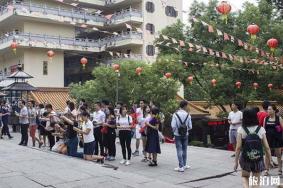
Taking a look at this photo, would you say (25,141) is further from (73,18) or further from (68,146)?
(73,18)

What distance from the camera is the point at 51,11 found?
32156 millimetres

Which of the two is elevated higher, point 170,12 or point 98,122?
point 170,12

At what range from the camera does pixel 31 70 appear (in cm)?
3275

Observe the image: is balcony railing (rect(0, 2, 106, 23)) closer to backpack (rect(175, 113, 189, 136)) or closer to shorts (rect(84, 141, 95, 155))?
shorts (rect(84, 141, 95, 155))

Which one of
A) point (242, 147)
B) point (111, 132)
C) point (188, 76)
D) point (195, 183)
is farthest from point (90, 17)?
point (242, 147)

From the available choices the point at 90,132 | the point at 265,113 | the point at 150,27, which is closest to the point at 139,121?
the point at 90,132

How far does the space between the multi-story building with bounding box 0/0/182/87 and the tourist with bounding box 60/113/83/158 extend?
65.5 feet

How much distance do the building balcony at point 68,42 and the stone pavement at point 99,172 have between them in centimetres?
1932

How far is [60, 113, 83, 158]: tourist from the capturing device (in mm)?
10930

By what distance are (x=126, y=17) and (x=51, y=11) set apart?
6.40 m

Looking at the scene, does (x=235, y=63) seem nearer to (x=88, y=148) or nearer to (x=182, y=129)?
(x=182, y=129)

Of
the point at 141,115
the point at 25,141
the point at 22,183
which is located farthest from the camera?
the point at 25,141

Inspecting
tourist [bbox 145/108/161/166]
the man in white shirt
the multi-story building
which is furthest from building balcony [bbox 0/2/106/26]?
tourist [bbox 145/108/161/166]

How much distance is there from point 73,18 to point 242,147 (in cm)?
2855
